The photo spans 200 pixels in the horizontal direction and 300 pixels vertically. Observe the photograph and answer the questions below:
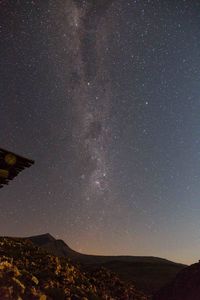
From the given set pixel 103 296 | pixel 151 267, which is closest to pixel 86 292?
pixel 103 296

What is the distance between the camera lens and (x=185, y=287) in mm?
25125

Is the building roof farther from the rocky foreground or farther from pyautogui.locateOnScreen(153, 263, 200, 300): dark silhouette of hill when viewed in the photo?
pyautogui.locateOnScreen(153, 263, 200, 300): dark silhouette of hill

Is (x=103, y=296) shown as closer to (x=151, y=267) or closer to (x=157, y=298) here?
(x=157, y=298)

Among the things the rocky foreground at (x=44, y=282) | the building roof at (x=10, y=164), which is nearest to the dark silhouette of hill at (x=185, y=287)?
the rocky foreground at (x=44, y=282)

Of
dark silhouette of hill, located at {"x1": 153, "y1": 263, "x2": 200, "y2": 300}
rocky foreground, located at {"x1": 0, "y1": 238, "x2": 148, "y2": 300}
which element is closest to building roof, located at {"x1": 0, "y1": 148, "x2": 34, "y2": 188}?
rocky foreground, located at {"x1": 0, "y1": 238, "x2": 148, "y2": 300}

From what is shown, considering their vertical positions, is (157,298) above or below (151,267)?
below

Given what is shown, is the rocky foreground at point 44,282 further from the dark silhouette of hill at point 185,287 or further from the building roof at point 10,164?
the building roof at point 10,164

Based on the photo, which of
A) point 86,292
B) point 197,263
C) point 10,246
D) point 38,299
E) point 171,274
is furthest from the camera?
point 171,274

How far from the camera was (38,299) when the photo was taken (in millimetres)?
16906

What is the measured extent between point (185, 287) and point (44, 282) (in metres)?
9.80

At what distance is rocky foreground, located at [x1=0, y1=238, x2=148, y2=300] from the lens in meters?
16.9

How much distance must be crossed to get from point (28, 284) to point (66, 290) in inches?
103


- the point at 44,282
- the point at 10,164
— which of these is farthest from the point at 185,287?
the point at 10,164

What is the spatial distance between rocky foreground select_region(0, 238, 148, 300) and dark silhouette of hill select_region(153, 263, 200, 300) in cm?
305
